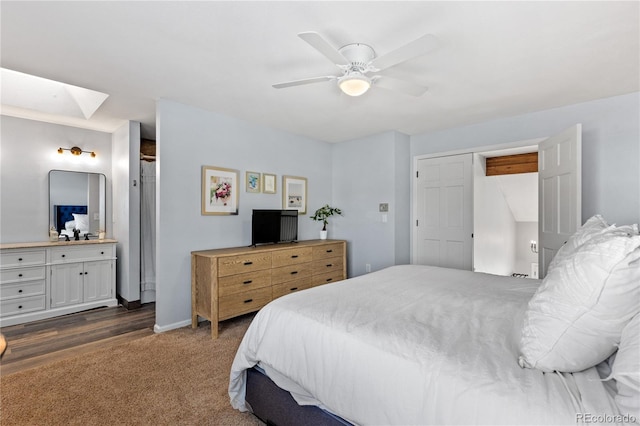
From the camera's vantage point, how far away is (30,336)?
305 centimetres

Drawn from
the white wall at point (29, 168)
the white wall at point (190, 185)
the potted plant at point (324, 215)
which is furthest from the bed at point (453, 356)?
the white wall at point (29, 168)

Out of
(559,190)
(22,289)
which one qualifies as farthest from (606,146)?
Result: (22,289)

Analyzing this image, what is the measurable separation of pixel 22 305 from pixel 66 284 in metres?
0.42

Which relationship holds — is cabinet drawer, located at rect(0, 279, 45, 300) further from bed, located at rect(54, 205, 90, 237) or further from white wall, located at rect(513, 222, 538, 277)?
white wall, located at rect(513, 222, 538, 277)

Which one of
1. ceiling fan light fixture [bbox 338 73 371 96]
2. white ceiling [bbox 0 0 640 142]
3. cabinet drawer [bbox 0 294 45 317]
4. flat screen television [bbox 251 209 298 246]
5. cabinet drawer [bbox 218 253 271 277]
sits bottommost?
cabinet drawer [bbox 0 294 45 317]

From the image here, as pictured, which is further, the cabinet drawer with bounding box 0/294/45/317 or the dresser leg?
the cabinet drawer with bounding box 0/294/45/317

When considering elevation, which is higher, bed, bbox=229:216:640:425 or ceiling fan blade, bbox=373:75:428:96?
ceiling fan blade, bbox=373:75:428:96

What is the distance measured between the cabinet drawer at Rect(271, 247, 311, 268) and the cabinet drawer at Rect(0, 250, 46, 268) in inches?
107

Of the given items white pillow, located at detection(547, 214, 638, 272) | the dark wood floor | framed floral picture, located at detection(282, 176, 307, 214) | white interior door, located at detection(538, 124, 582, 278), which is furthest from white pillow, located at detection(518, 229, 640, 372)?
framed floral picture, located at detection(282, 176, 307, 214)

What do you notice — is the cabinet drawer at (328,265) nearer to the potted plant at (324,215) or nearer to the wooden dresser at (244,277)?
the wooden dresser at (244,277)

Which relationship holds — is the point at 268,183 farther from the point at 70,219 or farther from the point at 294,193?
the point at 70,219

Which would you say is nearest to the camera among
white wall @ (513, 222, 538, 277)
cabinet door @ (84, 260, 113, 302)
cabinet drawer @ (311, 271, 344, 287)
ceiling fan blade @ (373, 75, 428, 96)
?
ceiling fan blade @ (373, 75, 428, 96)

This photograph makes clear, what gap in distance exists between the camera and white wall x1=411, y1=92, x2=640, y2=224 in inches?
116

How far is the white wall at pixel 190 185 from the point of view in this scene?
3180mm
